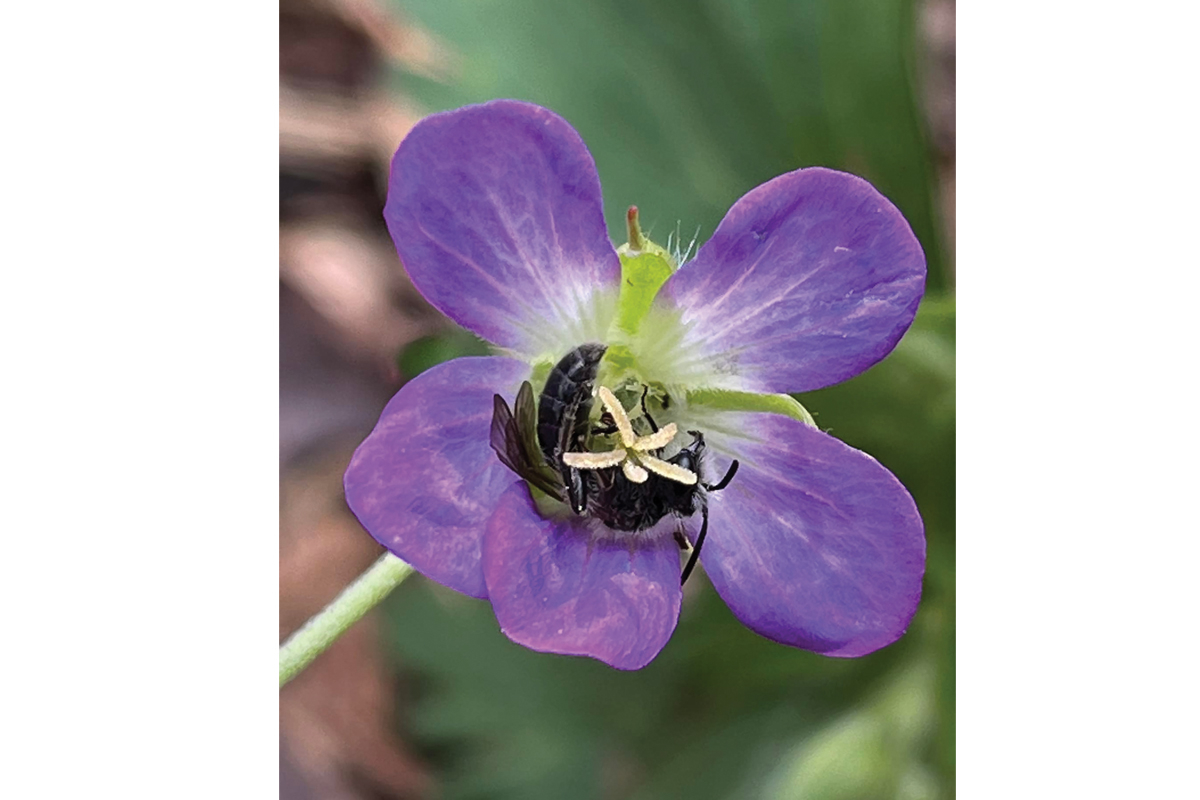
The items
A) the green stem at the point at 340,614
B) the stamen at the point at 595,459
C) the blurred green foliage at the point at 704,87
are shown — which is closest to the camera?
the stamen at the point at 595,459

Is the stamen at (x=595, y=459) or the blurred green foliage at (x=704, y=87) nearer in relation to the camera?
the stamen at (x=595, y=459)

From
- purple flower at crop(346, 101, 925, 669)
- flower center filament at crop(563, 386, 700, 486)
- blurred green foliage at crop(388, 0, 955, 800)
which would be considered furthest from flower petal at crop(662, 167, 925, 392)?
blurred green foliage at crop(388, 0, 955, 800)

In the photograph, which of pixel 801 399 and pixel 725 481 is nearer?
pixel 725 481

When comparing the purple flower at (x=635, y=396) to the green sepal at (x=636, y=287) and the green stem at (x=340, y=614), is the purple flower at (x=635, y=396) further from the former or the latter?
the green stem at (x=340, y=614)

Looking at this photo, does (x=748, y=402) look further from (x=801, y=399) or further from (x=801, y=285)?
(x=801, y=399)

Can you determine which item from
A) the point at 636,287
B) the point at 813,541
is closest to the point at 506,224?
the point at 636,287

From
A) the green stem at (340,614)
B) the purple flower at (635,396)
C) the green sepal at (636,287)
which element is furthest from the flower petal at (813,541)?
the green stem at (340,614)
